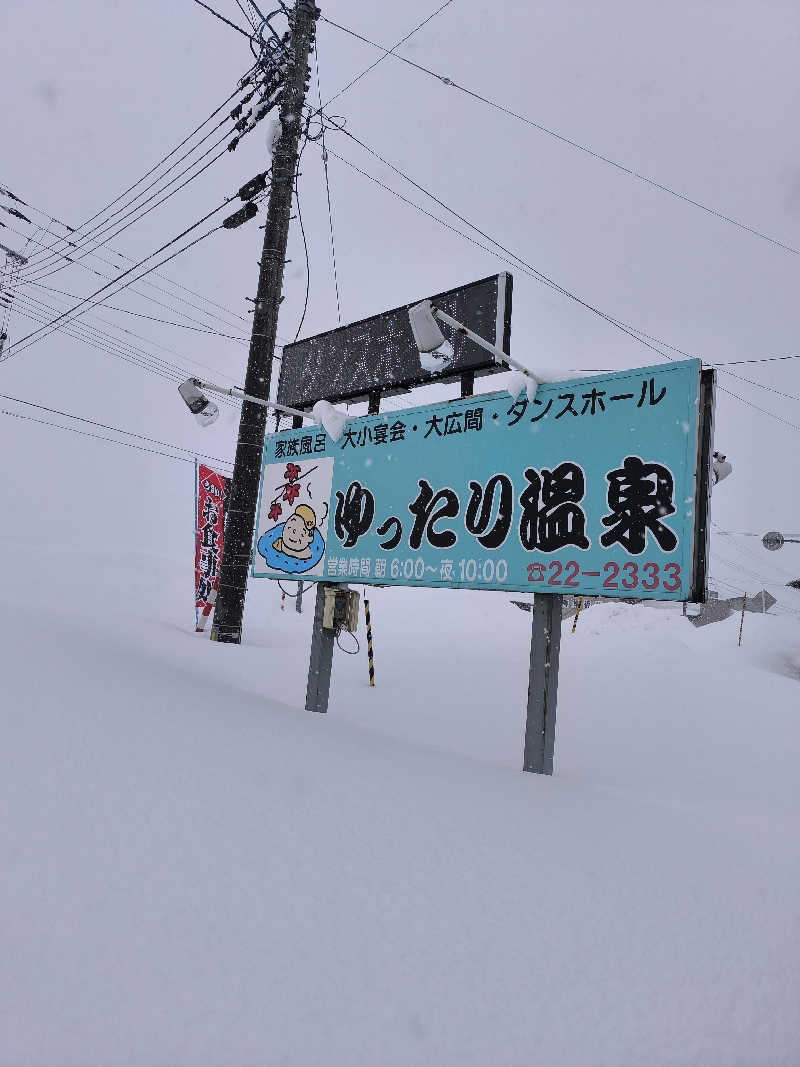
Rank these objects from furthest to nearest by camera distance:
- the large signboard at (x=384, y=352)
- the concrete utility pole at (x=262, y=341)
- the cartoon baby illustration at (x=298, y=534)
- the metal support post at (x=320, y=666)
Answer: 1. the concrete utility pole at (x=262, y=341)
2. the cartoon baby illustration at (x=298, y=534)
3. the metal support post at (x=320, y=666)
4. the large signboard at (x=384, y=352)

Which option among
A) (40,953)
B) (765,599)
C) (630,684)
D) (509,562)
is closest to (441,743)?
(509,562)

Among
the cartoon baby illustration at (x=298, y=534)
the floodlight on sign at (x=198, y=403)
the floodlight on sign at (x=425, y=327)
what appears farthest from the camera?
the floodlight on sign at (x=198, y=403)

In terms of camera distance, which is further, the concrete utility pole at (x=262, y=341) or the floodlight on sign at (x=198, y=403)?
the concrete utility pole at (x=262, y=341)

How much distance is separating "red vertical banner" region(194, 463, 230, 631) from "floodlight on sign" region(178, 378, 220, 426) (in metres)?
4.82

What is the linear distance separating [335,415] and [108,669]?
3.29 m

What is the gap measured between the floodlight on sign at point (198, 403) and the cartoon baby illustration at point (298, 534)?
156 cm

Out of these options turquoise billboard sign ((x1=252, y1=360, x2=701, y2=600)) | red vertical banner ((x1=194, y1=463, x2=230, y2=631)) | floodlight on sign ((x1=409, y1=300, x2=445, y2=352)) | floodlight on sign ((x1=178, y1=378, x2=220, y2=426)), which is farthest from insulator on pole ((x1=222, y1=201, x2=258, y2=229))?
floodlight on sign ((x1=409, y1=300, x2=445, y2=352))

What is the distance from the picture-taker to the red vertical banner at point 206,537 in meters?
11.9

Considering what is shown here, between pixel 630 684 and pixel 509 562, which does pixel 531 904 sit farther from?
pixel 630 684

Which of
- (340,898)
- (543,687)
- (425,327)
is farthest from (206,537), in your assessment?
(340,898)

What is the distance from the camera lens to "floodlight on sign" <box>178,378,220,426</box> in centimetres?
680

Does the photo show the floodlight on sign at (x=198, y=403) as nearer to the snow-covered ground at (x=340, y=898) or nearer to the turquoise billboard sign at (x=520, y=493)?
the turquoise billboard sign at (x=520, y=493)

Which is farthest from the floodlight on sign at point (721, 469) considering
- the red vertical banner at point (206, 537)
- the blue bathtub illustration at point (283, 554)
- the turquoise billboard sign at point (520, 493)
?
the red vertical banner at point (206, 537)

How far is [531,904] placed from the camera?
7.48 ft
